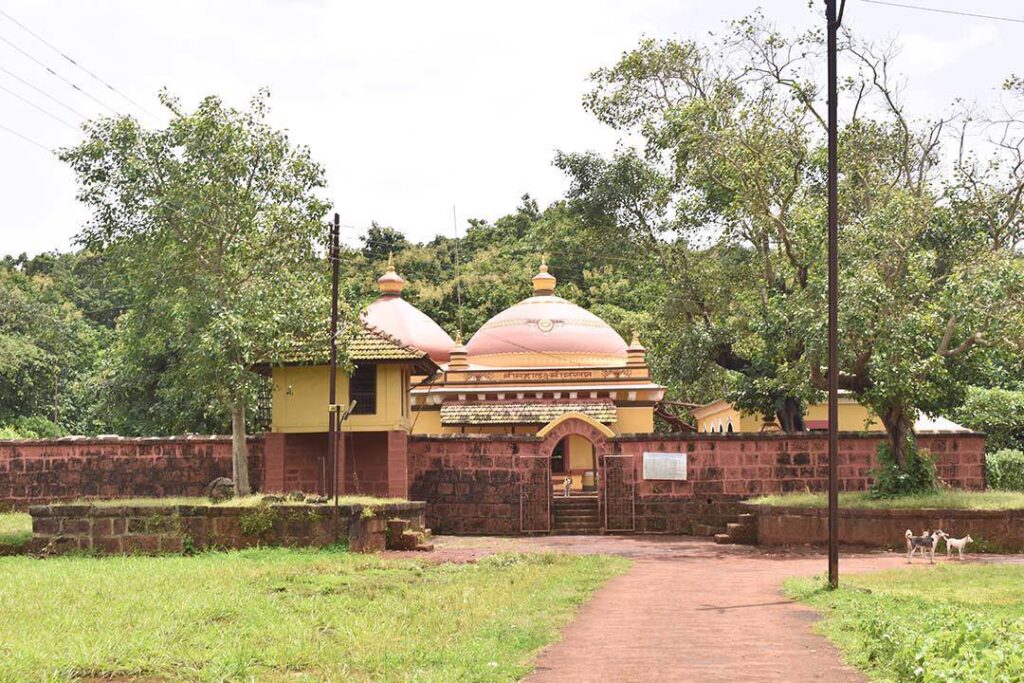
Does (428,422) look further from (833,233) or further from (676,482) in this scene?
(833,233)

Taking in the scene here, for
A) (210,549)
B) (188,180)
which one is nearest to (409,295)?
(188,180)

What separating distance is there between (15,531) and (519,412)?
608 inches

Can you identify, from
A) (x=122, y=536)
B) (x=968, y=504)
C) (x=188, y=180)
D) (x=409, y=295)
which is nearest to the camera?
(x=122, y=536)

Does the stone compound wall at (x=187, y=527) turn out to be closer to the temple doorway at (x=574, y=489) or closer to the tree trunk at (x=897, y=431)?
the temple doorway at (x=574, y=489)

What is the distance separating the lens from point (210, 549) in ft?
60.9

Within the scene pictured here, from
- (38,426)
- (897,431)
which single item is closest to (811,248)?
(897,431)

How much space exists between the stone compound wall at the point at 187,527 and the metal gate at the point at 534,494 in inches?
267

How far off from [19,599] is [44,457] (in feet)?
45.9

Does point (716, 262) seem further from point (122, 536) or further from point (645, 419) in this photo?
point (122, 536)

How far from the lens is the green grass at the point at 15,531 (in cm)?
1864

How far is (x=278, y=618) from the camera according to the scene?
11.0m

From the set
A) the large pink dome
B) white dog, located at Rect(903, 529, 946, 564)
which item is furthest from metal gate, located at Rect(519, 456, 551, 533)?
the large pink dome

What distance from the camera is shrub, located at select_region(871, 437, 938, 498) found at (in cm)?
2217

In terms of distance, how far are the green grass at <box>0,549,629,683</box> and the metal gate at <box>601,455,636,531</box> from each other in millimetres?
8890
